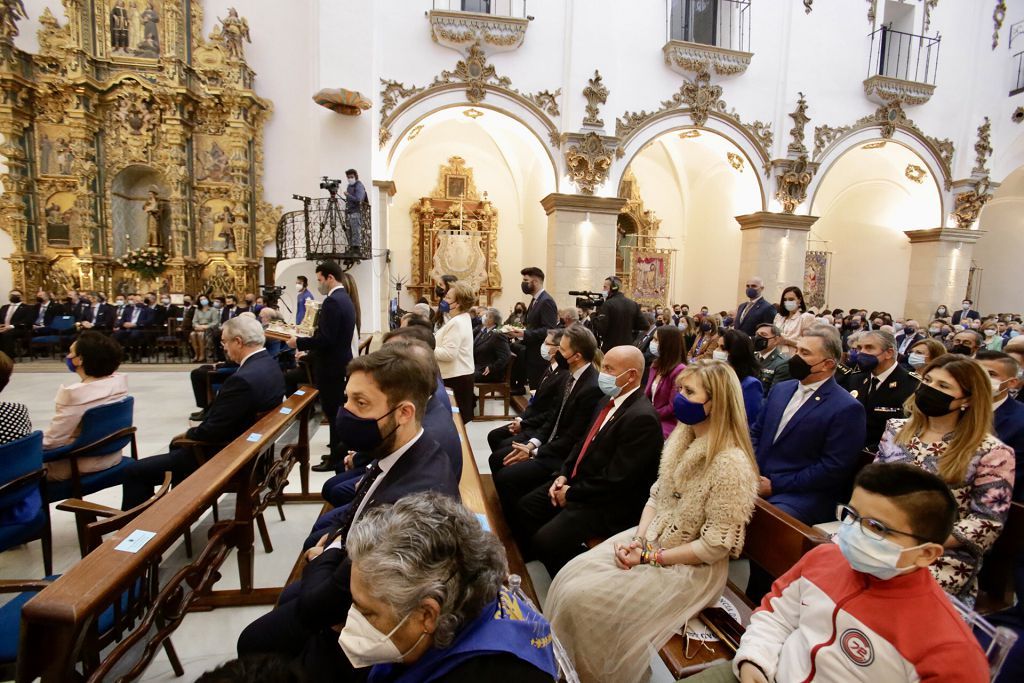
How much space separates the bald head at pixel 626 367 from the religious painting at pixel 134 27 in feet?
44.1

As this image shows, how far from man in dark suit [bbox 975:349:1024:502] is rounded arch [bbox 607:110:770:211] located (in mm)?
8887

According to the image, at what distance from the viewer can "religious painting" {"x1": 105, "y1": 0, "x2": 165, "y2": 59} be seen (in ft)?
36.4

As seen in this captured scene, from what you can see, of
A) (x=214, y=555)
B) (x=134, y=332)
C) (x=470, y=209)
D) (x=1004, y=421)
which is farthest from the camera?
(x=470, y=209)

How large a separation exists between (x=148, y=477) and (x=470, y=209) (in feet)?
43.4

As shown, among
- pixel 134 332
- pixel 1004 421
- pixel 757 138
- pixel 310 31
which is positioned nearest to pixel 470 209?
pixel 310 31

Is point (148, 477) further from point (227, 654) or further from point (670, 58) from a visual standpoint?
point (670, 58)

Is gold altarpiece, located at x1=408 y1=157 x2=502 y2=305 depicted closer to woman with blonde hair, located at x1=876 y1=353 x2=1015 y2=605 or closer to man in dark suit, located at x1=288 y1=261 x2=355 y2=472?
man in dark suit, located at x1=288 y1=261 x2=355 y2=472

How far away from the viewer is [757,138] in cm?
1180

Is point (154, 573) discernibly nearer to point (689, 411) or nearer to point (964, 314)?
point (689, 411)

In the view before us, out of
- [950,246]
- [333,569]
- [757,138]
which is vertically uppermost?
[757,138]

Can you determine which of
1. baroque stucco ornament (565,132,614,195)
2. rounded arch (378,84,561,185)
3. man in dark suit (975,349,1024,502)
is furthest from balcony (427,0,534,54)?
man in dark suit (975,349,1024,502)

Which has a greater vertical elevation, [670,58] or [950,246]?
[670,58]

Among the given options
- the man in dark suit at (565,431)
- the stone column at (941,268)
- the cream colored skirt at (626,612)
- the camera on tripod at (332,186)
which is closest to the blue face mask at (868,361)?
the man in dark suit at (565,431)

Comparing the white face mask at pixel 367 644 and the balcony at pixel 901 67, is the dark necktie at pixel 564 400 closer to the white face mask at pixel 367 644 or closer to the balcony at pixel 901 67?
the white face mask at pixel 367 644
